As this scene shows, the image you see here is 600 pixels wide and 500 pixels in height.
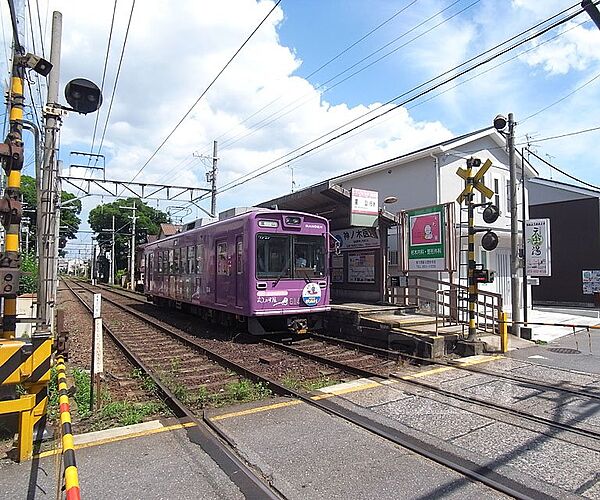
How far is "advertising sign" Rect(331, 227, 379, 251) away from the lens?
14.3 m

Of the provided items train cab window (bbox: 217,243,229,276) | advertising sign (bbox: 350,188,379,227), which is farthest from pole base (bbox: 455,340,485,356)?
train cab window (bbox: 217,243,229,276)

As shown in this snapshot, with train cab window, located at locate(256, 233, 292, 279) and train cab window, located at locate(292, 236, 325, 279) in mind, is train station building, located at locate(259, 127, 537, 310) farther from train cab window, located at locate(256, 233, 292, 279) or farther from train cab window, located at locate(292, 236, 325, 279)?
train cab window, located at locate(256, 233, 292, 279)

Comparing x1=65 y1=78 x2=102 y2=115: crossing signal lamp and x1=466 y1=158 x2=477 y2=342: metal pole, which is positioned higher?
x1=65 y1=78 x2=102 y2=115: crossing signal lamp

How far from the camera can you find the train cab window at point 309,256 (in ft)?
36.9

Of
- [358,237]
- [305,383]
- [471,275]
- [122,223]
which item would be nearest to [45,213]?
[305,383]

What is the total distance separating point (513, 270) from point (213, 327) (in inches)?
333

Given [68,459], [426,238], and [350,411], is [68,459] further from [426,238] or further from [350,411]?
[426,238]

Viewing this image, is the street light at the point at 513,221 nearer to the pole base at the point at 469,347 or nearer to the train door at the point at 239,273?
the pole base at the point at 469,347

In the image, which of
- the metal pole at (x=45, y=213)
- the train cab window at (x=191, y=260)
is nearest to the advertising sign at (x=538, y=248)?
the train cab window at (x=191, y=260)

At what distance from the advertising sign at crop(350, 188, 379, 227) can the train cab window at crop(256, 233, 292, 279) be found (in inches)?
98.5

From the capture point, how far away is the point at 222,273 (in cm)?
1213

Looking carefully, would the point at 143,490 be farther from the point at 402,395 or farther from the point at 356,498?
the point at 402,395

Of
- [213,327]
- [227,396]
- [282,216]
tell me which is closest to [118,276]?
[213,327]

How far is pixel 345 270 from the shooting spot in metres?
15.8
